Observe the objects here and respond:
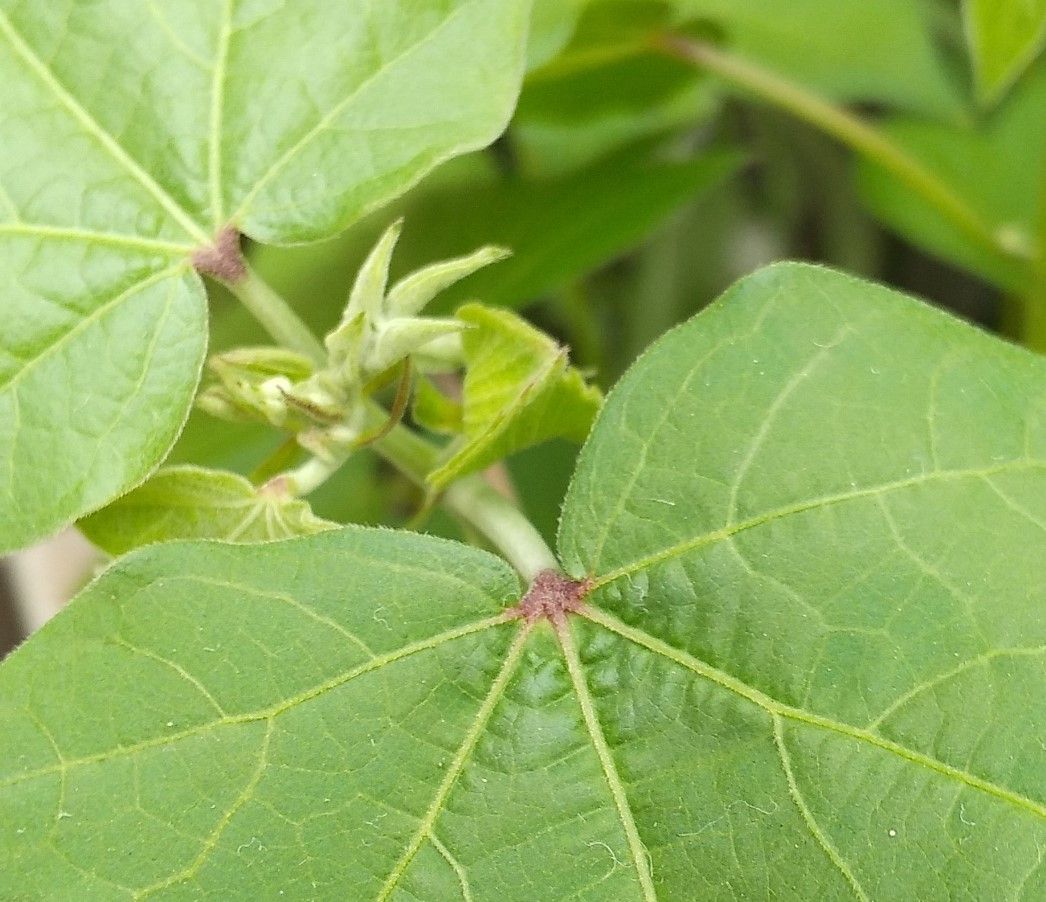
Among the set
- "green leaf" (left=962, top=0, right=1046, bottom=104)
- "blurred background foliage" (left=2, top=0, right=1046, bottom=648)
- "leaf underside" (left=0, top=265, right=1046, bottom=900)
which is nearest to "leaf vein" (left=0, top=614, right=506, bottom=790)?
"leaf underside" (left=0, top=265, right=1046, bottom=900)

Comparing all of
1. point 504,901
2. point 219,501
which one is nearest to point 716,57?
point 219,501

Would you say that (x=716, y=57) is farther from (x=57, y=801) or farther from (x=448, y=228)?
(x=57, y=801)

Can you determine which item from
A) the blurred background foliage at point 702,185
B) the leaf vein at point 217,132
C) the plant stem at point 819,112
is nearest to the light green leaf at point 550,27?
the blurred background foliage at point 702,185

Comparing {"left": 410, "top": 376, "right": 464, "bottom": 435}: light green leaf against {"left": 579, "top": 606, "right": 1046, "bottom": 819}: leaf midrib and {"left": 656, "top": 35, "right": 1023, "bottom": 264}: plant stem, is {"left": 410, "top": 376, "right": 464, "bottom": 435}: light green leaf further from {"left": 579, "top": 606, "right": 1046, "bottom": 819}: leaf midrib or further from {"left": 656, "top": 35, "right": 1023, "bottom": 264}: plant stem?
{"left": 656, "top": 35, "right": 1023, "bottom": 264}: plant stem

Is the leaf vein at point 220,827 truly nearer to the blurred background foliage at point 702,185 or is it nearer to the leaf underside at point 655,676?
the leaf underside at point 655,676

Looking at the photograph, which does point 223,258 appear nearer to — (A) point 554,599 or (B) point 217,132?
(B) point 217,132

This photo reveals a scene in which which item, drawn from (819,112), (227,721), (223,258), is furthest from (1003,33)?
(227,721)

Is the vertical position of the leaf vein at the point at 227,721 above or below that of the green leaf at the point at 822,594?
above
